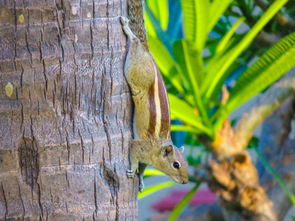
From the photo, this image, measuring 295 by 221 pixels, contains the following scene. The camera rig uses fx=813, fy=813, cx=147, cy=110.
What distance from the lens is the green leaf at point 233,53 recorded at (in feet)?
8.31

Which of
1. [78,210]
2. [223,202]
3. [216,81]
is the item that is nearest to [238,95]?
[216,81]

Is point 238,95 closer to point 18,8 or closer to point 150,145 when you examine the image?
point 150,145

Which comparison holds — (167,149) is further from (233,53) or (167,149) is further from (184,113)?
(233,53)

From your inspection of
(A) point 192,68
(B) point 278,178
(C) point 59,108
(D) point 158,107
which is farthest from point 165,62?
(C) point 59,108

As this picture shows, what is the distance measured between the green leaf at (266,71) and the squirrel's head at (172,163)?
79cm

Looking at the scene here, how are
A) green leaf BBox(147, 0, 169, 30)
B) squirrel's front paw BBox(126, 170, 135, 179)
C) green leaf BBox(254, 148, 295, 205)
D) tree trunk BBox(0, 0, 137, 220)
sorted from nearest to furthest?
1. tree trunk BBox(0, 0, 137, 220)
2. squirrel's front paw BBox(126, 170, 135, 179)
3. green leaf BBox(254, 148, 295, 205)
4. green leaf BBox(147, 0, 169, 30)

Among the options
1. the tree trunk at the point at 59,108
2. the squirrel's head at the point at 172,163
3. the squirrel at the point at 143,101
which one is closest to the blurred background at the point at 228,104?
the squirrel's head at the point at 172,163

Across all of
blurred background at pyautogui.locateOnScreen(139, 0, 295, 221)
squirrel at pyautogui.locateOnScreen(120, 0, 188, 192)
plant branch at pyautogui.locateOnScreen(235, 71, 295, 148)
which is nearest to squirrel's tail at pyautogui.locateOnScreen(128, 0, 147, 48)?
squirrel at pyautogui.locateOnScreen(120, 0, 188, 192)

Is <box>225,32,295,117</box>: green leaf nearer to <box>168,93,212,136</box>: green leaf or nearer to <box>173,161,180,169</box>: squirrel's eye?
<box>168,93,212,136</box>: green leaf

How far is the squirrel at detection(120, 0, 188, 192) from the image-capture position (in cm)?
160

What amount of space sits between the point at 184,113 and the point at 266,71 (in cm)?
30

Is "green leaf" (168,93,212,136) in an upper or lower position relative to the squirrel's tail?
lower

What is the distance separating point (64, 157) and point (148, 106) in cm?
21

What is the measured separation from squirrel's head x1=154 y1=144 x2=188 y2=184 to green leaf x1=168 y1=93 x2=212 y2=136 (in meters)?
0.63
